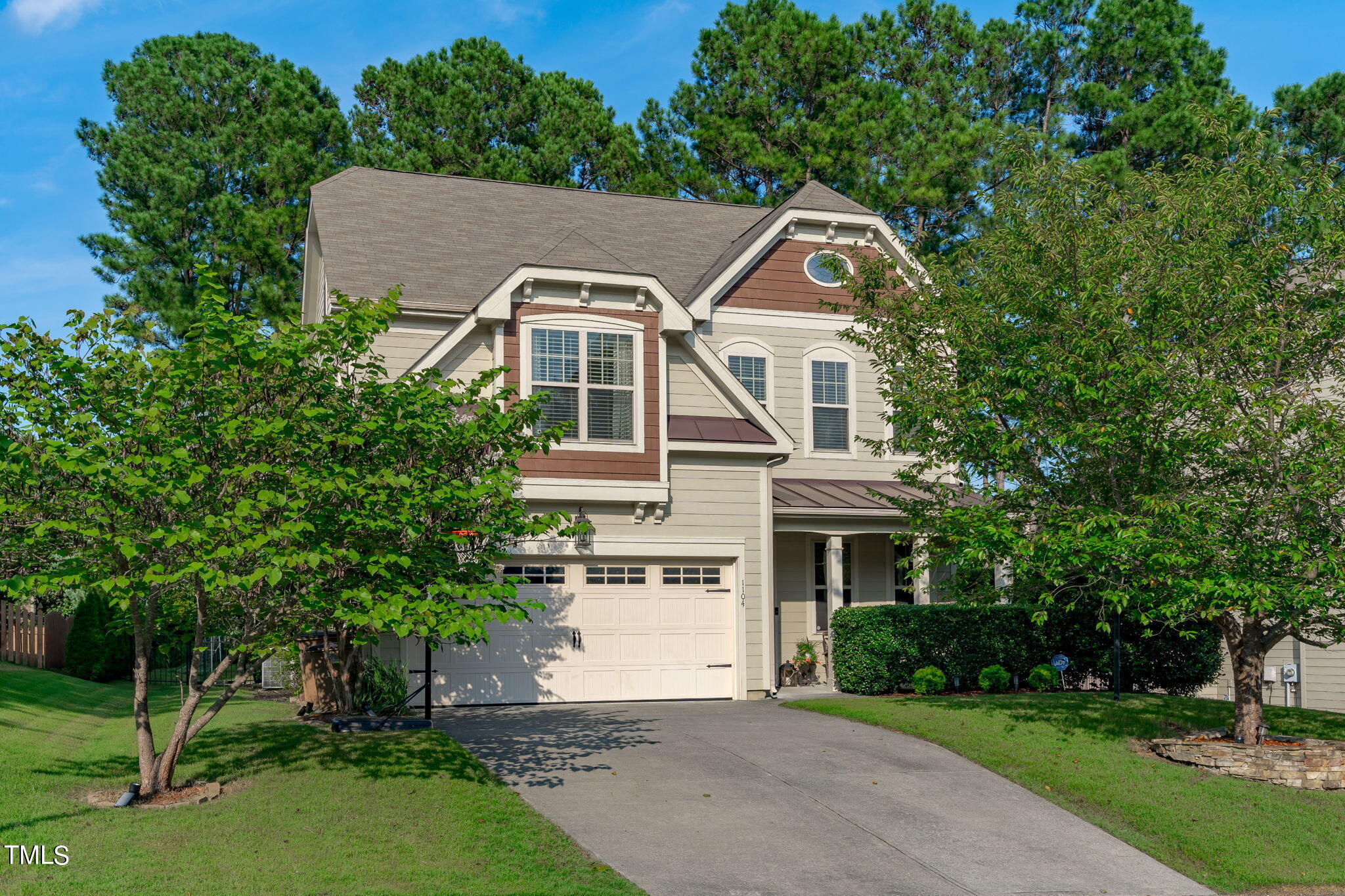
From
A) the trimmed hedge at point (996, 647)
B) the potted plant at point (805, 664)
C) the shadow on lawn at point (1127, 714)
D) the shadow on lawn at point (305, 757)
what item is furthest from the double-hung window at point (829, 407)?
the shadow on lawn at point (305, 757)

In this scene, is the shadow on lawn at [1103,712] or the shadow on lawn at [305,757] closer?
the shadow on lawn at [305,757]

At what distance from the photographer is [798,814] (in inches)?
427

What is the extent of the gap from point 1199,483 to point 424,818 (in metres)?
9.12

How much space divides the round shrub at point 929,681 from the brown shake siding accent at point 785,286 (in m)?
7.07

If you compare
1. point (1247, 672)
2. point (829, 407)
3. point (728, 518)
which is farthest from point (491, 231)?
point (1247, 672)

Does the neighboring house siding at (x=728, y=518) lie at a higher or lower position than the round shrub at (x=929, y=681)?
higher

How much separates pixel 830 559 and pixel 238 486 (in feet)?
39.5

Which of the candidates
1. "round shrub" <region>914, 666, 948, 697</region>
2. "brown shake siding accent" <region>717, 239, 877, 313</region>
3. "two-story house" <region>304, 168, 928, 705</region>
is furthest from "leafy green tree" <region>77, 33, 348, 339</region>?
"round shrub" <region>914, 666, 948, 697</region>

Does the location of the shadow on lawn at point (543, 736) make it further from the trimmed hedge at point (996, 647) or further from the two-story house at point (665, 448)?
the trimmed hedge at point (996, 647)

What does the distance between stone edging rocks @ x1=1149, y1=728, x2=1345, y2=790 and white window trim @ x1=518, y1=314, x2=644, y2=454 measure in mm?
8513

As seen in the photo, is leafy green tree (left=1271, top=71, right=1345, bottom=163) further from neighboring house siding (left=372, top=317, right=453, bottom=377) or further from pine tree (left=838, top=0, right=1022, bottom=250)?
neighboring house siding (left=372, top=317, right=453, bottom=377)

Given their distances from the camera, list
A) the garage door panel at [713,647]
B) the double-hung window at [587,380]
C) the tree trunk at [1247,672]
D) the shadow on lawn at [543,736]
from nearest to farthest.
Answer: the shadow on lawn at [543,736], the tree trunk at [1247,672], the double-hung window at [587,380], the garage door panel at [713,647]

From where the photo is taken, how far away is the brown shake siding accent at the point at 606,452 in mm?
16922

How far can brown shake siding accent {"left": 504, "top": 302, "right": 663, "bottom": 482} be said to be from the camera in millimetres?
16922
